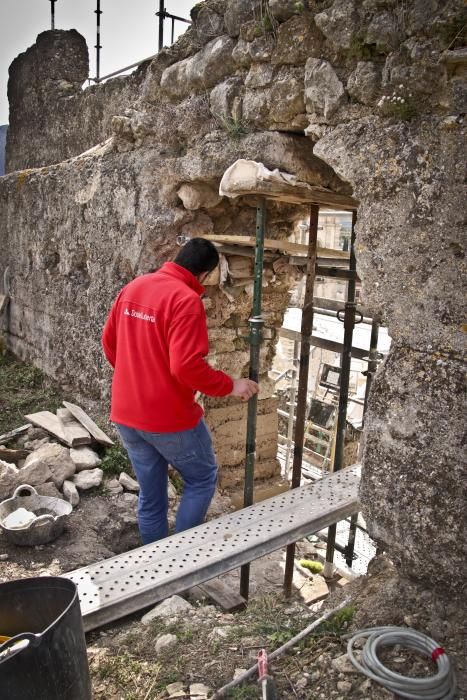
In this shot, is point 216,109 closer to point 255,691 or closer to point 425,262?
point 425,262

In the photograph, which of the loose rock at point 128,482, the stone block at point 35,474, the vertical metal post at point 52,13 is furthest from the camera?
the vertical metal post at point 52,13

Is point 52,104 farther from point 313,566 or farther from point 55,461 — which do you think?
point 313,566

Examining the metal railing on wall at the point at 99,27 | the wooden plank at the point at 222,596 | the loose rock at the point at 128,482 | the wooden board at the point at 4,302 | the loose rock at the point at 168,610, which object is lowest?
the wooden plank at the point at 222,596

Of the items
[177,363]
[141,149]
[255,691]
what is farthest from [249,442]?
[141,149]

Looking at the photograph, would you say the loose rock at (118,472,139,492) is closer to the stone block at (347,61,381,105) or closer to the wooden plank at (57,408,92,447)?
the wooden plank at (57,408,92,447)

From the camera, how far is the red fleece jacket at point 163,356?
2797 millimetres

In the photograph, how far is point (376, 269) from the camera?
236cm

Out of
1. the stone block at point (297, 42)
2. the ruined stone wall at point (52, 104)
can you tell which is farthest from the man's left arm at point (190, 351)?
the ruined stone wall at point (52, 104)

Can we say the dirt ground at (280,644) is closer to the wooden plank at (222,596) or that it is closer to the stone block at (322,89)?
the wooden plank at (222,596)

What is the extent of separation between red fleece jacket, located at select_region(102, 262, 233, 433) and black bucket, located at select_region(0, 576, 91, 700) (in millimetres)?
1031

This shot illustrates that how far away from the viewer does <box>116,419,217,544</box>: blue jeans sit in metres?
3.01

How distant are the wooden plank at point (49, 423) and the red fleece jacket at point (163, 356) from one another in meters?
1.43

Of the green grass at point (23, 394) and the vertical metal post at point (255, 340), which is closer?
the vertical metal post at point (255, 340)

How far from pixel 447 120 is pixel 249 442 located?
184 centimetres
